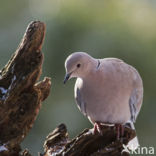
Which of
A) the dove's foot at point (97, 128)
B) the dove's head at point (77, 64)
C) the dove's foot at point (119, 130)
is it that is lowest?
the dove's foot at point (119, 130)

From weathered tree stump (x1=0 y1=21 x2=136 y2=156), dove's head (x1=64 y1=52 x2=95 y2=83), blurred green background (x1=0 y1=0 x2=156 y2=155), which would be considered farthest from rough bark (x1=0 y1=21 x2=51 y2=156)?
blurred green background (x1=0 y1=0 x2=156 y2=155)

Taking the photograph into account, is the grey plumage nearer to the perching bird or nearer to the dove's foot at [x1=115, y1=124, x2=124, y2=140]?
the perching bird

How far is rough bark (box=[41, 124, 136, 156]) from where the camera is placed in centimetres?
255

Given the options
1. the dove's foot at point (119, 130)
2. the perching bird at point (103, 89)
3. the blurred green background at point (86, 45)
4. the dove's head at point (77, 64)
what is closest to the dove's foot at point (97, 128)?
the perching bird at point (103, 89)

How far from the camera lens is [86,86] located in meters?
2.91

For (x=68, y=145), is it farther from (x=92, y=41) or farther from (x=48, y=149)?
(x=92, y=41)

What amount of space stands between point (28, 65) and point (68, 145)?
51cm

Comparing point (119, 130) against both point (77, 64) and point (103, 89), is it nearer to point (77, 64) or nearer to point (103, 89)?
point (103, 89)

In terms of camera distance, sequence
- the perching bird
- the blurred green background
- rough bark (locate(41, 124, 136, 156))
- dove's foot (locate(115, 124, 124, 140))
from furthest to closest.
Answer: the blurred green background < the perching bird < dove's foot (locate(115, 124, 124, 140)) < rough bark (locate(41, 124, 136, 156))

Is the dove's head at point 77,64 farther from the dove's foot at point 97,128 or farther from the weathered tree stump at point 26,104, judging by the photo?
the dove's foot at point 97,128

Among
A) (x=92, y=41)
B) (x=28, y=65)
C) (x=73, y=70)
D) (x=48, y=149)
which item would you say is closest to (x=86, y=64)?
(x=73, y=70)

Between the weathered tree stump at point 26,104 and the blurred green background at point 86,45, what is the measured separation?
10.9ft

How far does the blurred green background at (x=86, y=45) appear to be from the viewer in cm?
615

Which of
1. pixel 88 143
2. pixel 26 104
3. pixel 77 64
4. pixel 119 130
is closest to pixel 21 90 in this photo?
pixel 26 104
